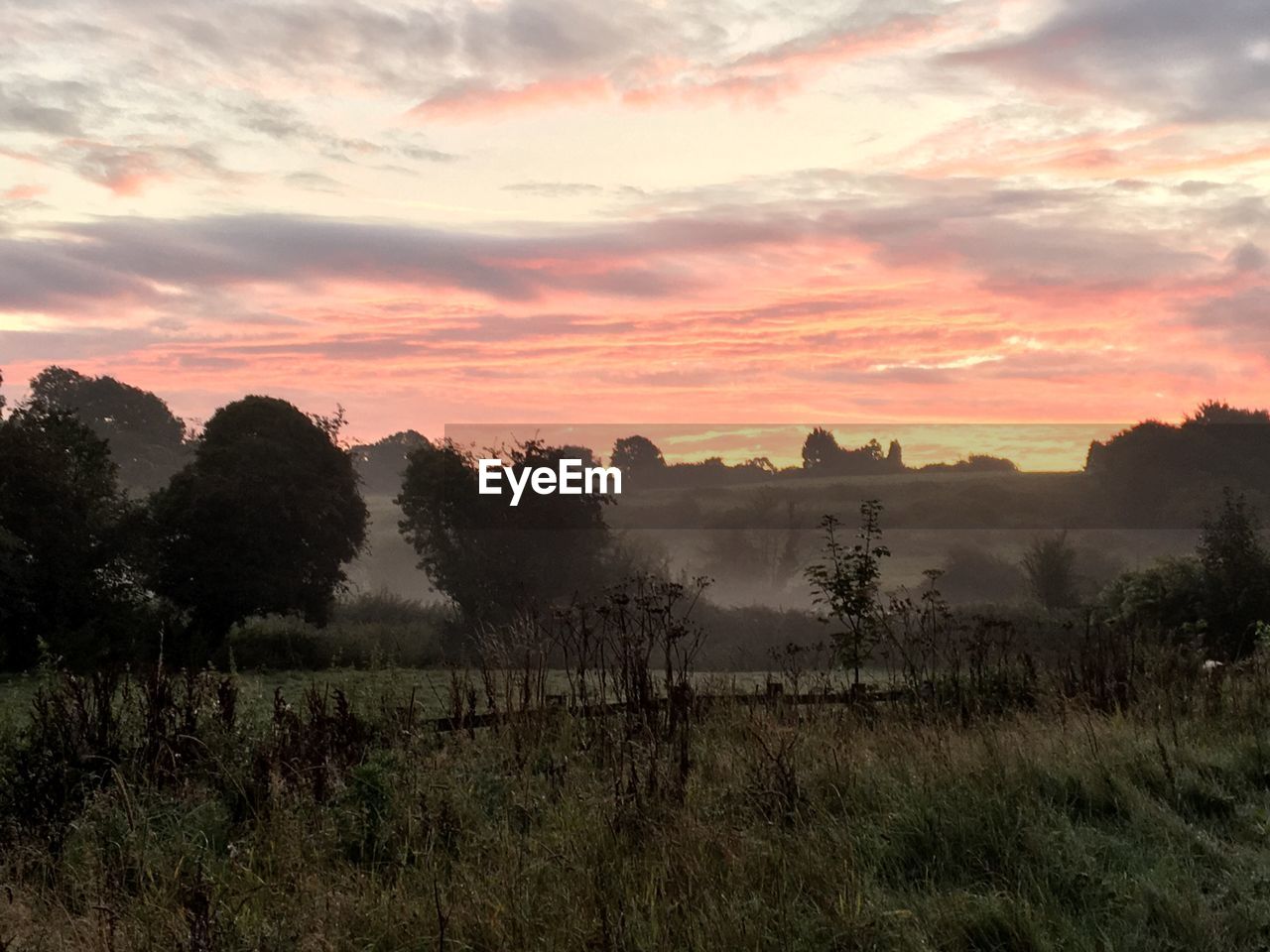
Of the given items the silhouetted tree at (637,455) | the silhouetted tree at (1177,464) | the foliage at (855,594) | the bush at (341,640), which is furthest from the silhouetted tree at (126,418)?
the foliage at (855,594)

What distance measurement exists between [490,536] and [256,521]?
328 inches

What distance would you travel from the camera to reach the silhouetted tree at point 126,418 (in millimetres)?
65312

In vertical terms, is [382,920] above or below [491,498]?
below

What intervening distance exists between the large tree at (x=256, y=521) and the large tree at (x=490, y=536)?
4242 mm

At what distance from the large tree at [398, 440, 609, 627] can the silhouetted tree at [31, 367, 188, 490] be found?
3770 centimetres

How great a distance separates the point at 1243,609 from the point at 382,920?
74.2 feet

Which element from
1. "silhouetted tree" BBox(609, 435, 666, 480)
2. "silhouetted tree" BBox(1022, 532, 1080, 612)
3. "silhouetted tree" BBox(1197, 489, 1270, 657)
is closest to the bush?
"silhouetted tree" BBox(1197, 489, 1270, 657)

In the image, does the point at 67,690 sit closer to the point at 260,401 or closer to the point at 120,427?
the point at 260,401

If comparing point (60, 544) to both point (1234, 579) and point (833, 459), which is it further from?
point (833, 459)

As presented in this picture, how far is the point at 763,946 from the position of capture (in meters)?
4.86

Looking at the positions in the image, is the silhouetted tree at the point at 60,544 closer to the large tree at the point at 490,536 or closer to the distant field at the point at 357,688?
the distant field at the point at 357,688

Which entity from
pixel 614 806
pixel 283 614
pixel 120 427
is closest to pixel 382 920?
pixel 614 806

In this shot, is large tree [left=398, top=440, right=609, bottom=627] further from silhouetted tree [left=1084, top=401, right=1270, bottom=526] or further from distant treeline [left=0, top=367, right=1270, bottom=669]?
silhouetted tree [left=1084, top=401, right=1270, bottom=526]

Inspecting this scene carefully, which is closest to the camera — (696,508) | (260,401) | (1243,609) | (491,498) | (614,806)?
(614,806)
